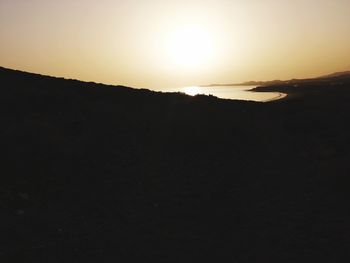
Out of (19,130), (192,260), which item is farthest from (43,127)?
(192,260)

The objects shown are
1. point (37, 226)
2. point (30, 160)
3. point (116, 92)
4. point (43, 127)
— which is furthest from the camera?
point (116, 92)

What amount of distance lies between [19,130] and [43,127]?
1362 millimetres

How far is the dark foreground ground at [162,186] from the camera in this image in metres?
11.1

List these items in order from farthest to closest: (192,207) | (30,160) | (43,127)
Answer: (43,127), (30,160), (192,207)

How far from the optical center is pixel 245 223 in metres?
12.7

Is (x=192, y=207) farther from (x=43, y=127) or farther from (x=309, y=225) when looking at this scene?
(x=43, y=127)

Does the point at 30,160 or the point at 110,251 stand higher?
the point at 30,160

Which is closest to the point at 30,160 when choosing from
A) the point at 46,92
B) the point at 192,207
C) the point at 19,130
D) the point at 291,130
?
the point at 19,130

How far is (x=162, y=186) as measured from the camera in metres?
15.8

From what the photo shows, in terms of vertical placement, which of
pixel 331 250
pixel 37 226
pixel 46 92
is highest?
pixel 46 92

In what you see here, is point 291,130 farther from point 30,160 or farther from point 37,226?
point 37,226

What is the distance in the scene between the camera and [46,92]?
27.7 metres

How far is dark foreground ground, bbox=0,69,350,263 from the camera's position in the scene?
36.4ft

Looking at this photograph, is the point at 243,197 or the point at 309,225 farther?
the point at 243,197
